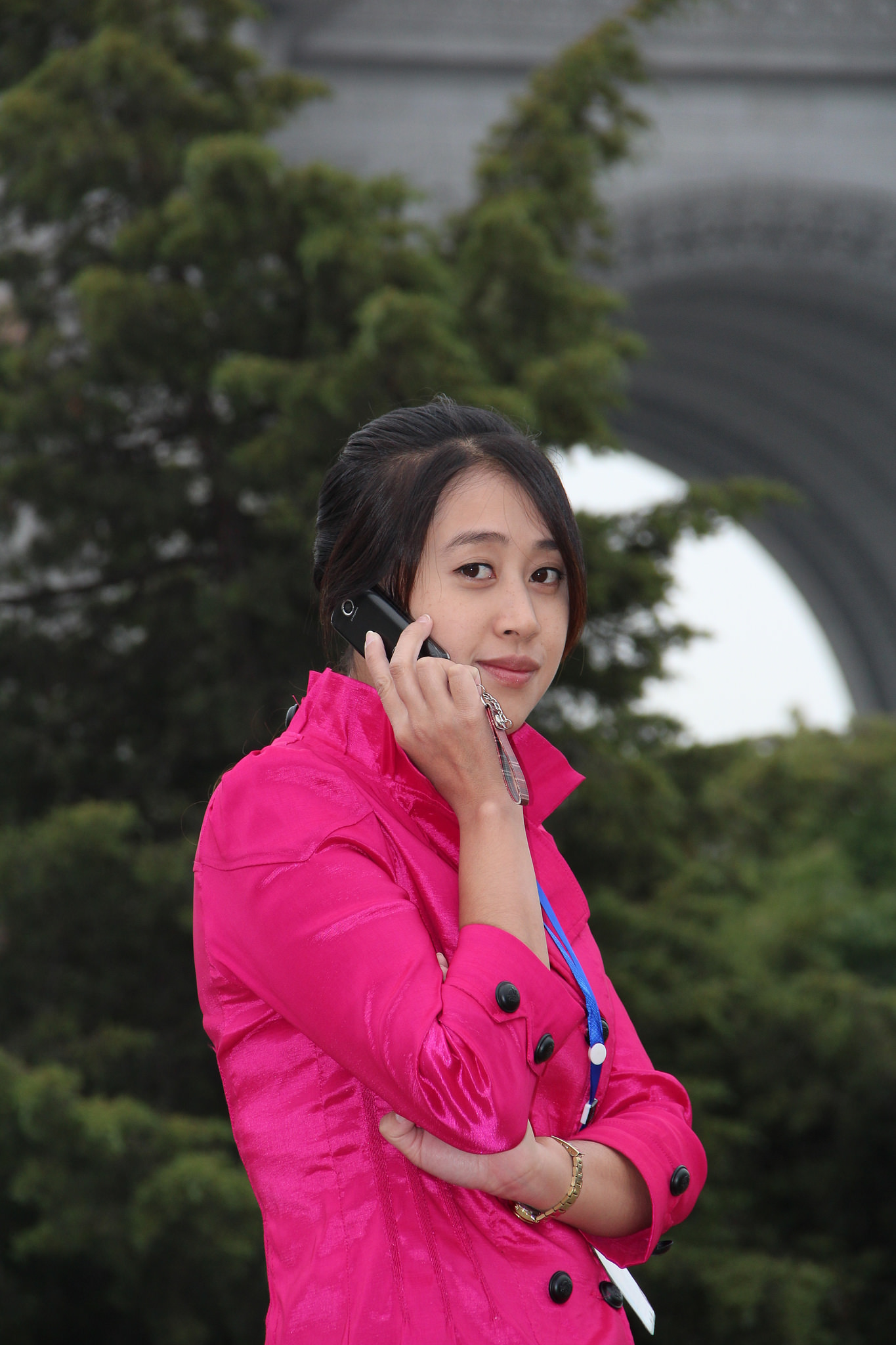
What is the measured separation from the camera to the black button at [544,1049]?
3.44 ft

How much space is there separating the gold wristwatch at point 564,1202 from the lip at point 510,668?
15.8 inches

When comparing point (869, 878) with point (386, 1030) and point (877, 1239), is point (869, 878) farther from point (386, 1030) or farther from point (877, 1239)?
point (386, 1030)

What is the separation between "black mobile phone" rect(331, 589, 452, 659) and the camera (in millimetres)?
→ 1212

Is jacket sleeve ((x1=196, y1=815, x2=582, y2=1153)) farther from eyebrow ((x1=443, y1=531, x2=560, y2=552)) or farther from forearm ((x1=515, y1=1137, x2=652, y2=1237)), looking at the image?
eyebrow ((x1=443, y1=531, x2=560, y2=552))

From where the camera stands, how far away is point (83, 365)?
161 inches

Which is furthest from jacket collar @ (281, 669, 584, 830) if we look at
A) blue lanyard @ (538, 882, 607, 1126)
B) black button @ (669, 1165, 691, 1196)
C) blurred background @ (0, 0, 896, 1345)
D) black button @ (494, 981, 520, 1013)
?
blurred background @ (0, 0, 896, 1345)

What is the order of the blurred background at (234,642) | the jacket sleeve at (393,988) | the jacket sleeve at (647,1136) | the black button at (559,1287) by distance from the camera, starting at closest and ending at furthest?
the jacket sleeve at (393,988), the black button at (559,1287), the jacket sleeve at (647,1136), the blurred background at (234,642)

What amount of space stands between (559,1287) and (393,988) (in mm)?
312

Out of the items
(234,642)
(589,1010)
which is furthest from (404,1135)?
(234,642)

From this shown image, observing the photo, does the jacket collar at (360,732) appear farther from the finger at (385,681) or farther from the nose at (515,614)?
the nose at (515,614)

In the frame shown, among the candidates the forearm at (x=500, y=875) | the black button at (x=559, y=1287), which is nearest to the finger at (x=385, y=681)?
the forearm at (x=500, y=875)

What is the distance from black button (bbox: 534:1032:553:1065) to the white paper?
23 cm

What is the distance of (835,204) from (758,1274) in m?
6.78

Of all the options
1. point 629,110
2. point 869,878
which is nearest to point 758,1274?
point 629,110
